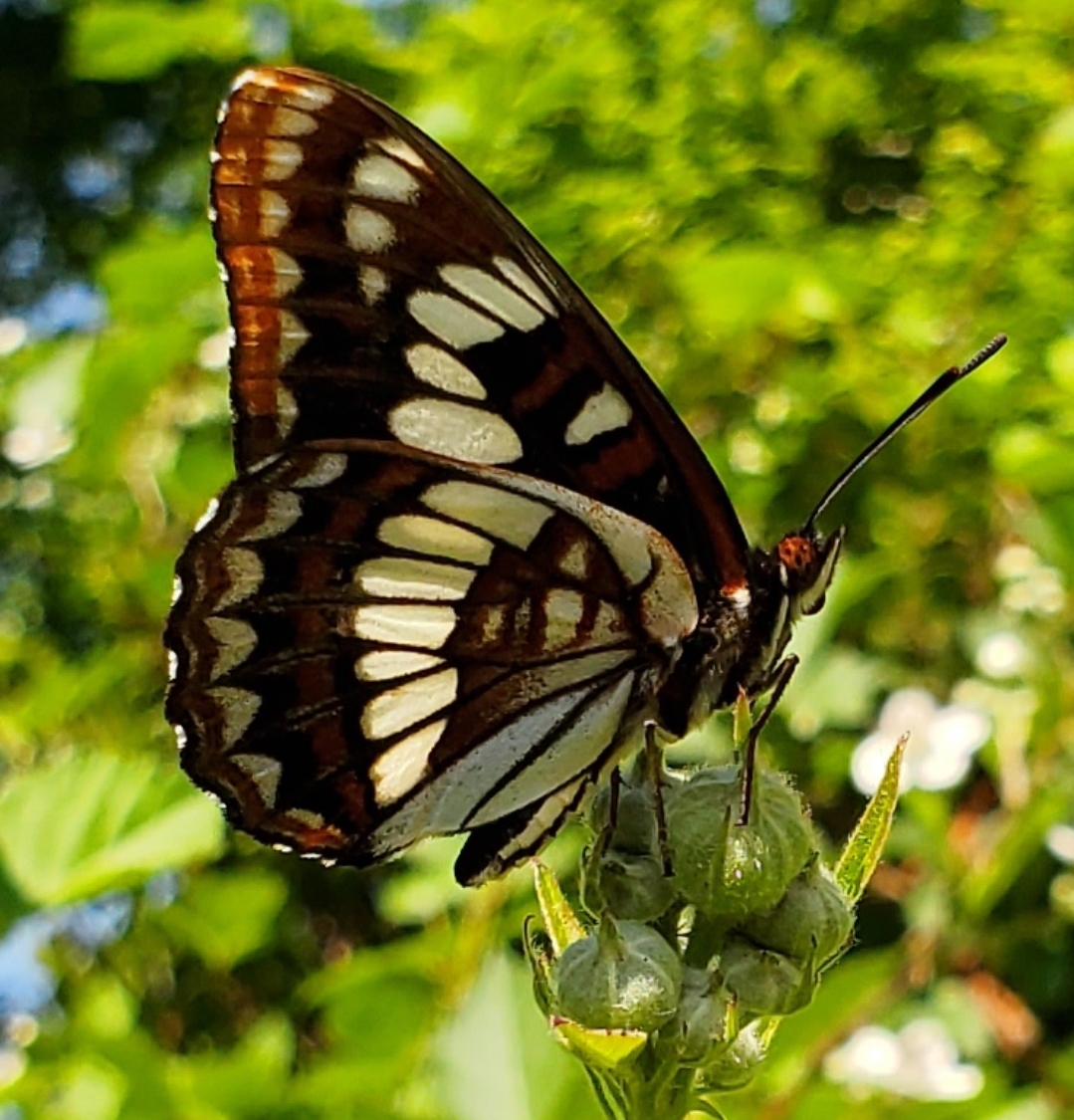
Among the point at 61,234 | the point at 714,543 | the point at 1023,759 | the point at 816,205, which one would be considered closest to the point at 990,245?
the point at 816,205

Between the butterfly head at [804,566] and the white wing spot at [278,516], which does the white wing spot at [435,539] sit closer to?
the white wing spot at [278,516]

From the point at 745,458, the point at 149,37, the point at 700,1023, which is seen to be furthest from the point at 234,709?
the point at 149,37

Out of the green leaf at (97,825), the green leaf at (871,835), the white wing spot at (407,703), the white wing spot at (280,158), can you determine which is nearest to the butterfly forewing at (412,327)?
the white wing spot at (280,158)

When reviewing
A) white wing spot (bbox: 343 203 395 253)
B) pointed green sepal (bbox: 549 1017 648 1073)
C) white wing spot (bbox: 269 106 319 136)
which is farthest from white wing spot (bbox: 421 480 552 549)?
pointed green sepal (bbox: 549 1017 648 1073)

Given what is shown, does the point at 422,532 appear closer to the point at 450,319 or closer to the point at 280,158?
the point at 450,319

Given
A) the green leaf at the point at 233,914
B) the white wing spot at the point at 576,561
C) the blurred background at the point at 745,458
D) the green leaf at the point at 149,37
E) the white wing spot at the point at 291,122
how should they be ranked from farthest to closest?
1. the green leaf at the point at 149,37
2. the green leaf at the point at 233,914
3. the blurred background at the point at 745,458
4. the white wing spot at the point at 576,561
5. the white wing spot at the point at 291,122

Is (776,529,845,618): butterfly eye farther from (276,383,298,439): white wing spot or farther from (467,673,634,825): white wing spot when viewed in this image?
(276,383,298,439): white wing spot

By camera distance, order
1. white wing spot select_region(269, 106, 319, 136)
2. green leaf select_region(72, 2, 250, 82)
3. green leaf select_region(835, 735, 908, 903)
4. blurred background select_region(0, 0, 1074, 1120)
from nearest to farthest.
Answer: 1. green leaf select_region(835, 735, 908, 903)
2. white wing spot select_region(269, 106, 319, 136)
3. blurred background select_region(0, 0, 1074, 1120)
4. green leaf select_region(72, 2, 250, 82)

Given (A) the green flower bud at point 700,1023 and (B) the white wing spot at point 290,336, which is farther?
(B) the white wing spot at point 290,336
